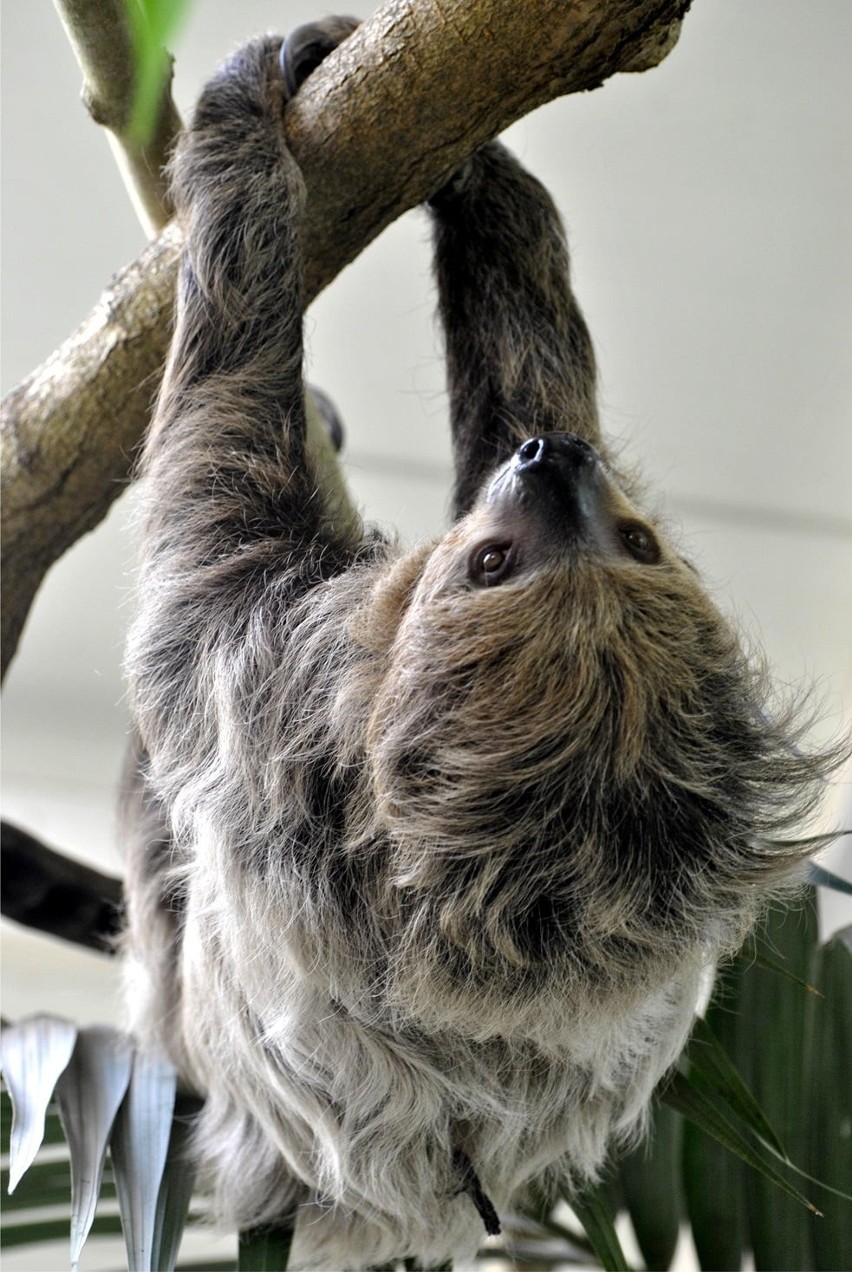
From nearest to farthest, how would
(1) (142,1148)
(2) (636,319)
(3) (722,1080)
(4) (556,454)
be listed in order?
(4) (556,454) → (3) (722,1080) → (1) (142,1148) → (2) (636,319)

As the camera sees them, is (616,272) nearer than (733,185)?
No

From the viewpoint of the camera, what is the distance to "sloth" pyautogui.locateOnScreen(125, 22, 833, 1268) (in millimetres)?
1765

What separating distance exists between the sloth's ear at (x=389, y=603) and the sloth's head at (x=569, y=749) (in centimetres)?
9

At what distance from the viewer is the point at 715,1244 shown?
2.42m

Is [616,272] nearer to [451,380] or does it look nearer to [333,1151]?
[451,380]

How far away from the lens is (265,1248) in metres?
2.39

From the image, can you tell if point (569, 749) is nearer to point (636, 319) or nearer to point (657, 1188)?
point (657, 1188)

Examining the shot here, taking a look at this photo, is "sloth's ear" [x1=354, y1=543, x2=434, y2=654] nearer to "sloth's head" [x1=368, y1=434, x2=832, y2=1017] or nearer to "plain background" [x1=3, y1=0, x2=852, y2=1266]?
"sloth's head" [x1=368, y1=434, x2=832, y2=1017]

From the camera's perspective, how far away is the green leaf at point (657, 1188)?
8.21 feet

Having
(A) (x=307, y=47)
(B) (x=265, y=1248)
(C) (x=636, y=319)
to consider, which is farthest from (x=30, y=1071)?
(C) (x=636, y=319)

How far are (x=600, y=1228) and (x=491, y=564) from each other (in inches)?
50.4

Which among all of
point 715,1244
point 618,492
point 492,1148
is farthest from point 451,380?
point 715,1244

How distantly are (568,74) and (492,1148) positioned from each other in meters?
1.93

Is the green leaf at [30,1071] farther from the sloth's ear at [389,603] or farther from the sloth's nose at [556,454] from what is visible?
the sloth's nose at [556,454]
